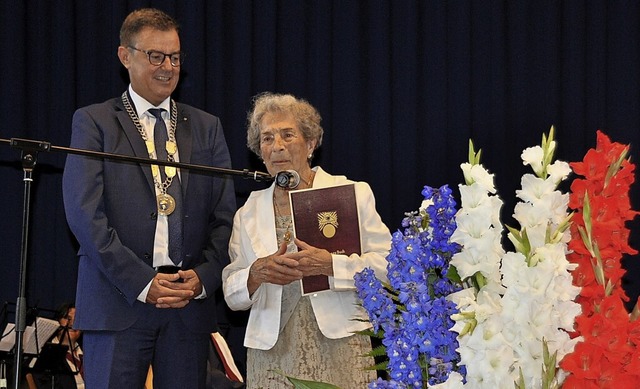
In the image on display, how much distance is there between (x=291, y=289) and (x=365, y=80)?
217 cm

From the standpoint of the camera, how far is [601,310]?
3.67ft

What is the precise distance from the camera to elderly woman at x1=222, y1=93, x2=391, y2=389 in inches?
119

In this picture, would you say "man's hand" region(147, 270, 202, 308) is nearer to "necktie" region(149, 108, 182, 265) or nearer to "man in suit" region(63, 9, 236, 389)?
"man in suit" region(63, 9, 236, 389)

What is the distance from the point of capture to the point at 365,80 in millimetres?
5094

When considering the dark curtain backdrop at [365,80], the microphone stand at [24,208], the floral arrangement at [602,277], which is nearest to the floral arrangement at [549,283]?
the floral arrangement at [602,277]

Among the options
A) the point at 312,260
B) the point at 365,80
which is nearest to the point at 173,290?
the point at 312,260

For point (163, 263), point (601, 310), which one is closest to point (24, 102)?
point (163, 263)

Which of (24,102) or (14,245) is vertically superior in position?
(24,102)

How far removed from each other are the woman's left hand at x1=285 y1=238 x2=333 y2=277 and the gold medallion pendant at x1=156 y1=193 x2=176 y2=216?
1.37ft

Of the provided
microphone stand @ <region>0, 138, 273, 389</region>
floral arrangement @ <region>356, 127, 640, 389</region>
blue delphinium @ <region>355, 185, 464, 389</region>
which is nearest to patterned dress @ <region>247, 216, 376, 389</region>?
microphone stand @ <region>0, 138, 273, 389</region>

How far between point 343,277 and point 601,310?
190 centimetres

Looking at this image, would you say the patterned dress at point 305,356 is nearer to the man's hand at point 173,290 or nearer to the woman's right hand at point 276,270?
the woman's right hand at point 276,270

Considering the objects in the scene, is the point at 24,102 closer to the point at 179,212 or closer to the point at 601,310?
the point at 179,212

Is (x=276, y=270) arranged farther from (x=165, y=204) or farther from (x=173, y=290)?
(x=165, y=204)
